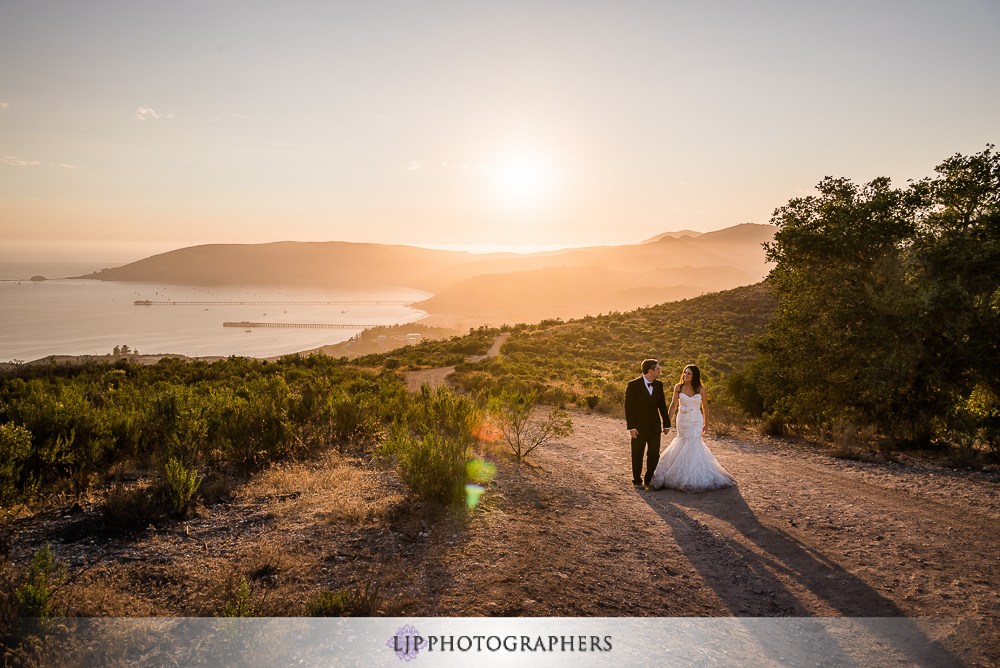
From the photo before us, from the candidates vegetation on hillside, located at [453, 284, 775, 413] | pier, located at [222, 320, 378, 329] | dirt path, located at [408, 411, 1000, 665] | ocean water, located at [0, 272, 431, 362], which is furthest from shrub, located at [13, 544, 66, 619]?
pier, located at [222, 320, 378, 329]

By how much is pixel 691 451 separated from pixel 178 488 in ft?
22.0

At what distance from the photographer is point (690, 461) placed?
7.25 meters

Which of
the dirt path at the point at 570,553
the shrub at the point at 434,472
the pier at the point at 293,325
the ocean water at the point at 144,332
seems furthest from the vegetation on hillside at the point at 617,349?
the pier at the point at 293,325

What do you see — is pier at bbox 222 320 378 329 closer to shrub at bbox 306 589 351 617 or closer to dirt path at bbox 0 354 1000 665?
dirt path at bbox 0 354 1000 665

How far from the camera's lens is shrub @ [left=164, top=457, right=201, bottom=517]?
5.28 meters

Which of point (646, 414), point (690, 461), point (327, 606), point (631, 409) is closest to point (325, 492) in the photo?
point (327, 606)

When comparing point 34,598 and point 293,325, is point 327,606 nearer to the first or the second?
point 34,598

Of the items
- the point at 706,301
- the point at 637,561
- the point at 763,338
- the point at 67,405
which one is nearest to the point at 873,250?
the point at 763,338

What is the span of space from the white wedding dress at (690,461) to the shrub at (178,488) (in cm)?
617

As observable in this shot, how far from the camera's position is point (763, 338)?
12.9 metres

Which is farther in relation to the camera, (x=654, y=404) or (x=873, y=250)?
(x=873, y=250)

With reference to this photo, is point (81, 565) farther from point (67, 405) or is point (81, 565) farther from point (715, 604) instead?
point (715, 604)

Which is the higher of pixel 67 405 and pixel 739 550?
pixel 67 405

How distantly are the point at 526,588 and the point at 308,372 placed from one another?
19.1 meters
